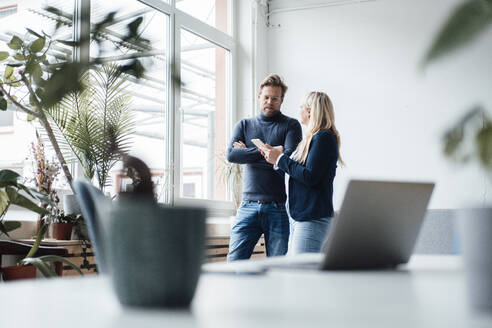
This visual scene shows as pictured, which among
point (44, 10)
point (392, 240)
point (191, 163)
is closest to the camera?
point (44, 10)

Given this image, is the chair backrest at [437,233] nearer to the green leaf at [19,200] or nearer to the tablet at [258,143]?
the tablet at [258,143]

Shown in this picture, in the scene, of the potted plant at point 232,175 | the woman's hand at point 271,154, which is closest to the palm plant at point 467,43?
the woman's hand at point 271,154

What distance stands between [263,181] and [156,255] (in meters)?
3.06

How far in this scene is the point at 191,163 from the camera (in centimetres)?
553

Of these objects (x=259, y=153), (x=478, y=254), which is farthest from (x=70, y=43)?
(x=259, y=153)

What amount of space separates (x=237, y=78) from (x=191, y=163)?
125cm

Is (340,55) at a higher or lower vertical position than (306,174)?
higher

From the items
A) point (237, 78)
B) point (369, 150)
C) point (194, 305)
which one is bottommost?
point (194, 305)

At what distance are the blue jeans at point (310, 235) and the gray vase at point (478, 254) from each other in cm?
221


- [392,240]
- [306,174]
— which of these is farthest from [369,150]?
[392,240]

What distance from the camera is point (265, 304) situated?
58 centimetres

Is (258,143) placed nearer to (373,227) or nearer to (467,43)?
(373,227)

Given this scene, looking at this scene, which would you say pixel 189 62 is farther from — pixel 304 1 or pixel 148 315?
pixel 304 1

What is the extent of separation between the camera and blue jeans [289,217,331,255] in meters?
2.76
